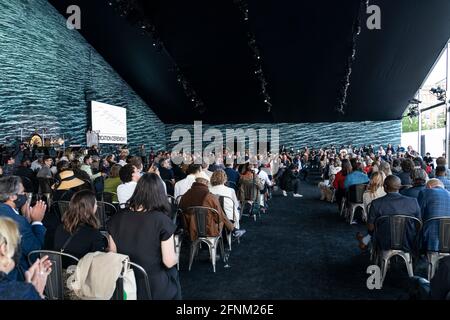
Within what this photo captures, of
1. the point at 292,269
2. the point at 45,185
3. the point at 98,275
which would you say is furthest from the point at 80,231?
the point at 45,185

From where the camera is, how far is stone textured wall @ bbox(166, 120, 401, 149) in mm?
20031

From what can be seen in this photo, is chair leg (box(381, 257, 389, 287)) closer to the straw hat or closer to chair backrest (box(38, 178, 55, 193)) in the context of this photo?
the straw hat

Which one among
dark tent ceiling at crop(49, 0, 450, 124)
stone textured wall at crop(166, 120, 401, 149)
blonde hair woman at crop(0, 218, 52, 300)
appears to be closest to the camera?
blonde hair woman at crop(0, 218, 52, 300)

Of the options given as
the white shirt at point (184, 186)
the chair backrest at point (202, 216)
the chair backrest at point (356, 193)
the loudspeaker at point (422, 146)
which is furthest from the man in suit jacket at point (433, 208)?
the loudspeaker at point (422, 146)

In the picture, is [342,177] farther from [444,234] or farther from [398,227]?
[444,234]

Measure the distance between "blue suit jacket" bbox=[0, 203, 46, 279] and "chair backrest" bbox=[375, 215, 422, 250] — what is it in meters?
2.83

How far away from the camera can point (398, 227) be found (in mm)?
3301

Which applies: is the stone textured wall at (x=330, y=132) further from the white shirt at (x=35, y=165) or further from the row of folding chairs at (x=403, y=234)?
the row of folding chairs at (x=403, y=234)

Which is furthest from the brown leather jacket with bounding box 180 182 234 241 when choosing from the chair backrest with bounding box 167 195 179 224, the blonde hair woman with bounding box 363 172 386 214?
the blonde hair woman with bounding box 363 172 386 214

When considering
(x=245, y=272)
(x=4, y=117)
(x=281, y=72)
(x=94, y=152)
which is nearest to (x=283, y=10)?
(x=281, y=72)

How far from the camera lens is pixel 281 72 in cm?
1414

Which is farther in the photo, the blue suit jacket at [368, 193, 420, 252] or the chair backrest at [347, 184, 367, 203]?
the chair backrest at [347, 184, 367, 203]

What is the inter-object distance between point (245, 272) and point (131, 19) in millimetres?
9171
